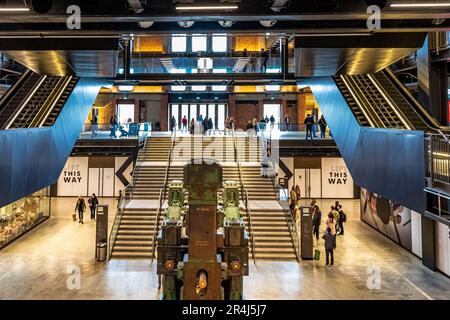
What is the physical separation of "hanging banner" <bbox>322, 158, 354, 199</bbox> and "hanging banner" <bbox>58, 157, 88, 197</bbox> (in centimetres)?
1500

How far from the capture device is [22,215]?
15336 millimetres

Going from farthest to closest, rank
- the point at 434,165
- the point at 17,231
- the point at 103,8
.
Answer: the point at 17,231
the point at 434,165
the point at 103,8

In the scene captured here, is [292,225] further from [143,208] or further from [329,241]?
[143,208]

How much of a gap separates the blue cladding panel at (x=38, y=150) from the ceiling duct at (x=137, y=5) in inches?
178

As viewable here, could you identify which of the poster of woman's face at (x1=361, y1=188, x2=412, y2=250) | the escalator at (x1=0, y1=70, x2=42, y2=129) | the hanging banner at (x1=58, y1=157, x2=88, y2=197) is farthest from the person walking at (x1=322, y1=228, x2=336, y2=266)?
the hanging banner at (x1=58, y1=157, x2=88, y2=197)

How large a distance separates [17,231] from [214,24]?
494 inches

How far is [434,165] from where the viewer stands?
7707mm

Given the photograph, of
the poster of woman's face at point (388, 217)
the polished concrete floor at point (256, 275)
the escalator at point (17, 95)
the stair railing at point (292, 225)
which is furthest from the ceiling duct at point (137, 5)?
the poster of woman's face at point (388, 217)

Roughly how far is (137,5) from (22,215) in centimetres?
1284

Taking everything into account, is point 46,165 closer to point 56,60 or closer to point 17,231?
point 56,60

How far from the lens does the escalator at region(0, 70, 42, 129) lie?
13.5m

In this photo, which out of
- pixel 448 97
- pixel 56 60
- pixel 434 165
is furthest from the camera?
pixel 448 97

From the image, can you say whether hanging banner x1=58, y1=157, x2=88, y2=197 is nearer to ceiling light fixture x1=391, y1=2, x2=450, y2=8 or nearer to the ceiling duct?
the ceiling duct
